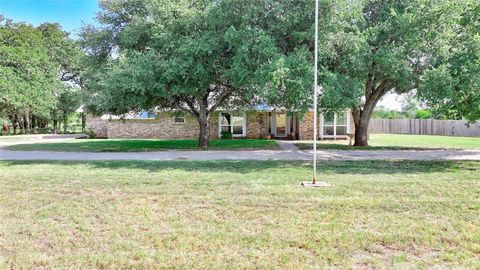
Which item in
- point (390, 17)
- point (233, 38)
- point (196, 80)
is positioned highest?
point (390, 17)

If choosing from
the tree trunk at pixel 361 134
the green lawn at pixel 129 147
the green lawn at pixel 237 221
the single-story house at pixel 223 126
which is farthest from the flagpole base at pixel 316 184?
the single-story house at pixel 223 126

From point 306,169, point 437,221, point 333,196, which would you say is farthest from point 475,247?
point 306,169

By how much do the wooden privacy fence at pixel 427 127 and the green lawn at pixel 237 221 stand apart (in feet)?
90.6

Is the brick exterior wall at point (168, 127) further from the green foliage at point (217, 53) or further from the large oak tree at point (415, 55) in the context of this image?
the large oak tree at point (415, 55)

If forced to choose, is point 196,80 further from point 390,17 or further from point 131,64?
point 390,17

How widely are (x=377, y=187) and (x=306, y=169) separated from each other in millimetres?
3008

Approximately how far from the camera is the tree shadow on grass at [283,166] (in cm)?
1085

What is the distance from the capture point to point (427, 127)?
37.3 meters

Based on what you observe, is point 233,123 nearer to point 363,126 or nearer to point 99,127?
point 363,126

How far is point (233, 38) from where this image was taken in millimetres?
14047

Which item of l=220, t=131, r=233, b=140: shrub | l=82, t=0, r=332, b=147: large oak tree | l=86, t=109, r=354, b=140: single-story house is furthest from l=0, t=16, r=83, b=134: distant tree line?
l=82, t=0, r=332, b=147: large oak tree

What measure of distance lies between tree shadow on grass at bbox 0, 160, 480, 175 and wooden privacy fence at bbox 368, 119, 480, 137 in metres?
24.0

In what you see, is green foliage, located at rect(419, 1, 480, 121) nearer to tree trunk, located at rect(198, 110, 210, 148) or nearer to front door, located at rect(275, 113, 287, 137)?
tree trunk, located at rect(198, 110, 210, 148)

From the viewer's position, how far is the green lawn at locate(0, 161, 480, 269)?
432cm
